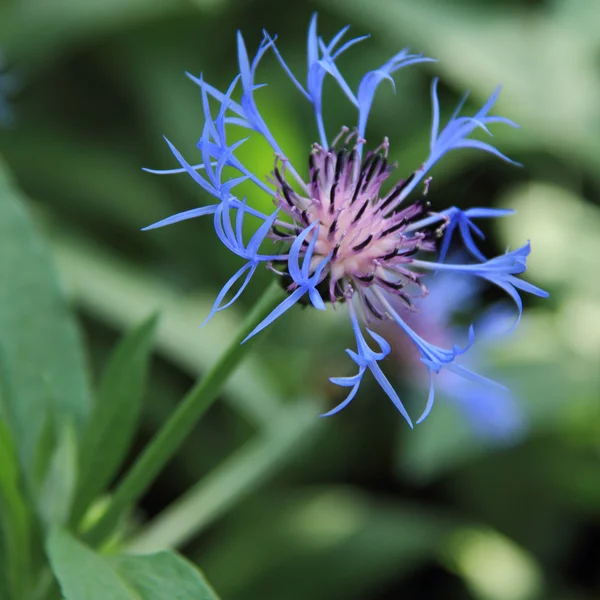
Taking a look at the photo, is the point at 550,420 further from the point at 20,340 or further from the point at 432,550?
the point at 20,340

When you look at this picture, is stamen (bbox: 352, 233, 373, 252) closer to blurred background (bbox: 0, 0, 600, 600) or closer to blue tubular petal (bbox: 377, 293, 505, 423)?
blue tubular petal (bbox: 377, 293, 505, 423)

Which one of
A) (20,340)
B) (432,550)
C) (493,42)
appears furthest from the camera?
(493,42)

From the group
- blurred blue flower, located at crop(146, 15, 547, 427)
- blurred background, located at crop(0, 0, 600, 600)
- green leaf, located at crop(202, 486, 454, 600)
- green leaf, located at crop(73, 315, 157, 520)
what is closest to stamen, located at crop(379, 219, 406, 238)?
blurred blue flower, located at crop(146, 15, 547, 427)

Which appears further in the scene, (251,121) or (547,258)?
(547,258)

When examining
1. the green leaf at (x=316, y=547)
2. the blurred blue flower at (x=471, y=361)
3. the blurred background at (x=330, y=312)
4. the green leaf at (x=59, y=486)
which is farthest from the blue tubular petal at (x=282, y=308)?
the green leaf at (x=316, y=547)

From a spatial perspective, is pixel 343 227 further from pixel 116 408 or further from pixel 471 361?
pixel 471 361

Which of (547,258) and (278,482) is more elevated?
(547,258)

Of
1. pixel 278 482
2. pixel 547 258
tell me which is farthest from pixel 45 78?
pixel 547 258

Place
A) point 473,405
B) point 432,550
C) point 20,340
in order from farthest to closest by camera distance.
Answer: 1. point 432,550
2. point 473,405
3. point 20,340

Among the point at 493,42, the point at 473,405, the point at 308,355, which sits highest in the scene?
the point at 493,42

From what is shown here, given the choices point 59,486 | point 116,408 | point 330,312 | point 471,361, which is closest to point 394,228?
point 116,408
